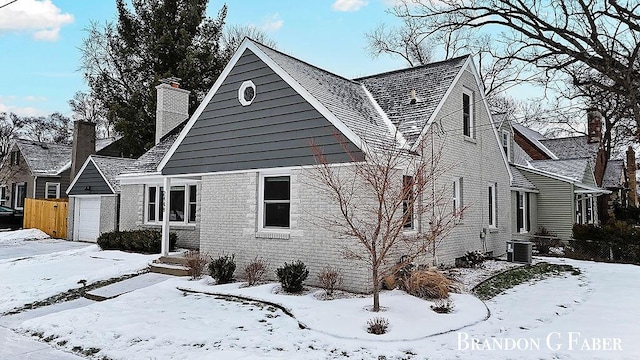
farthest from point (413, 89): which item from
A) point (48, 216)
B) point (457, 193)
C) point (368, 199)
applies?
point (48, 216)

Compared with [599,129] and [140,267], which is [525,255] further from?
[599,129]

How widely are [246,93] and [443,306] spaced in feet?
24.4

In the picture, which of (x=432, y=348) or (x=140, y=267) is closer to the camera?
(x=432, y=348)

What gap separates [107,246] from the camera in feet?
59.0

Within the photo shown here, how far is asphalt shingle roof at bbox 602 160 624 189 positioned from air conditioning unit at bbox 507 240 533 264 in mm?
22067

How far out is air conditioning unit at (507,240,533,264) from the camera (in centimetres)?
1500

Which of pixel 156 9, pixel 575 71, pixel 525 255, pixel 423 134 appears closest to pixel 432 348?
pixel 423 134

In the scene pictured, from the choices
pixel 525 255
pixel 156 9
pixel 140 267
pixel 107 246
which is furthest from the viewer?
pixel 156 9

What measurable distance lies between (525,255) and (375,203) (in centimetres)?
779

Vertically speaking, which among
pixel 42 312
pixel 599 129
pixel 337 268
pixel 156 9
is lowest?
pixel 42 312

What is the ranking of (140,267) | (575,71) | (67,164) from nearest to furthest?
(140,267)
(575,71)
(67,164)

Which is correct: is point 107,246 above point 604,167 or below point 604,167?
below

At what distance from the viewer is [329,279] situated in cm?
973

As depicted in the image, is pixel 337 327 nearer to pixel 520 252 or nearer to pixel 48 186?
pixel 520 252
